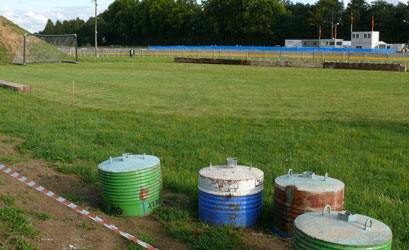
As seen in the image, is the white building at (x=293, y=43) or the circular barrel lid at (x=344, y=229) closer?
the circular barrel lid at (x=344, y=229)

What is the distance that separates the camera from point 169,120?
1182cm

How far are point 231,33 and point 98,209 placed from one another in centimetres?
11401

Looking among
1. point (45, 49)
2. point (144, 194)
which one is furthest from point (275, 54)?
point (144, 194)

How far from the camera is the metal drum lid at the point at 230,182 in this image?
16.0 ft

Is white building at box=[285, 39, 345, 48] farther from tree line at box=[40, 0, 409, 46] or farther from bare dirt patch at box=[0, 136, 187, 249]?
bare dirt patch at box=[0, 136, 187, 249]

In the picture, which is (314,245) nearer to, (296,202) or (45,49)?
(296,202)

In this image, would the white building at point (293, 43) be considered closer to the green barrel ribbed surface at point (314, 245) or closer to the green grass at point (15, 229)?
the green grass at point (15, 229)

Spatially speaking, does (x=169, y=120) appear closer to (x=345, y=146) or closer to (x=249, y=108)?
(x=249, y=108)

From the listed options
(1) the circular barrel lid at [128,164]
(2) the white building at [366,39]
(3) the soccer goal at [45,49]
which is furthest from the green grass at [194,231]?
(2) the white building at [366,39]

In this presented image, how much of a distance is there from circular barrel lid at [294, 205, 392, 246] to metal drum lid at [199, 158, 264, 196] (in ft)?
3.67

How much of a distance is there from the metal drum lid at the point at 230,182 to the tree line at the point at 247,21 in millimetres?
102746

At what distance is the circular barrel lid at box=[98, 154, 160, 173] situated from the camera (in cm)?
534

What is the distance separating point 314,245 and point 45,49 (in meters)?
48.3

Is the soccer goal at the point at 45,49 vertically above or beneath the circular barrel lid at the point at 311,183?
above
